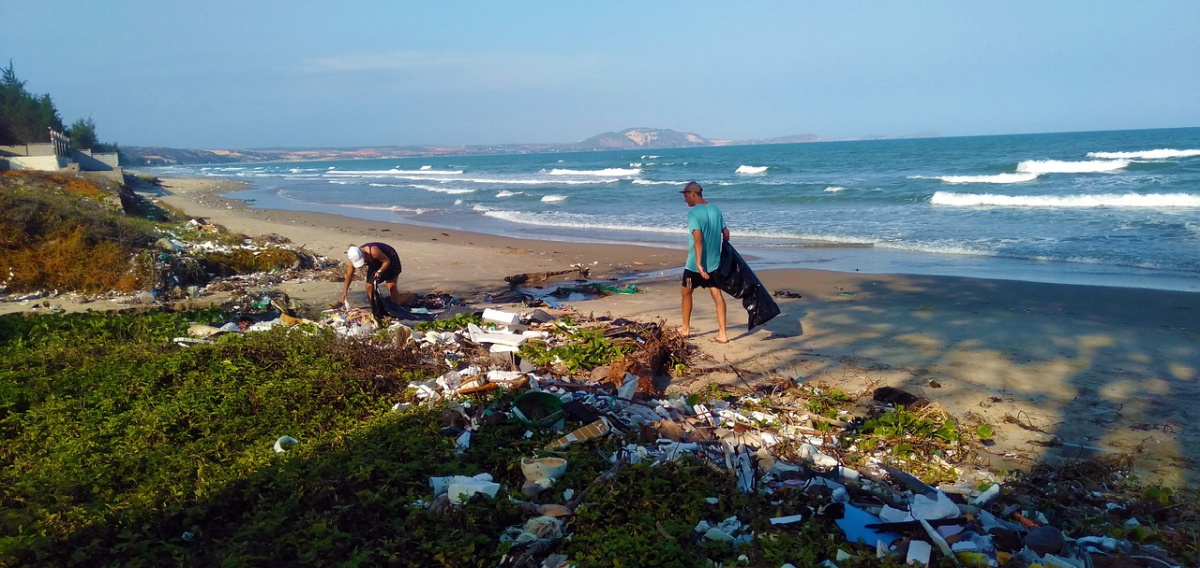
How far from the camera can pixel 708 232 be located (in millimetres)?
7223

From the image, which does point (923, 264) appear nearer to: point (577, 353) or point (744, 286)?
point (744, 286)

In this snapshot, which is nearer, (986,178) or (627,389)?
(627,389)

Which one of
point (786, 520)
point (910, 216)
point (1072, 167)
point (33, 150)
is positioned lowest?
point (786, 520)

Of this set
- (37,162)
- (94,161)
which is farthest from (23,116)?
(37,162)

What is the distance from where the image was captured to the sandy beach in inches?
205

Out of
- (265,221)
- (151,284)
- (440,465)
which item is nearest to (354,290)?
(151,284)

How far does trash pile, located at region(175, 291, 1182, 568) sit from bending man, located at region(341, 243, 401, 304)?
132 centimetres

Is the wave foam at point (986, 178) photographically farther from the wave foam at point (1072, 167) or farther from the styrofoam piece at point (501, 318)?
the styrofoam piece at point (501, 318)

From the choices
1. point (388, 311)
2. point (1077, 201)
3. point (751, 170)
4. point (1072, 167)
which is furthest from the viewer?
point (751, 170)

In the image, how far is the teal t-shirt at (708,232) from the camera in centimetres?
716

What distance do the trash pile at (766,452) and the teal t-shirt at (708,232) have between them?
31.5 inches

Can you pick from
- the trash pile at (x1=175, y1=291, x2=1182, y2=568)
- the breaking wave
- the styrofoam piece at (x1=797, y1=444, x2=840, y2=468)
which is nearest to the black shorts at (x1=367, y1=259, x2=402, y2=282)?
the trash pile at (x1=175, y1=291, x2=1182, y2=568)

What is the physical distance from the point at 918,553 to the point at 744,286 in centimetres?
429

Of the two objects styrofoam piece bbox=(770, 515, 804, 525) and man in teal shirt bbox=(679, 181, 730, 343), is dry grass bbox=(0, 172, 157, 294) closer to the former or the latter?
man in teal shirt bbox=(679, 181, 730, 343)
